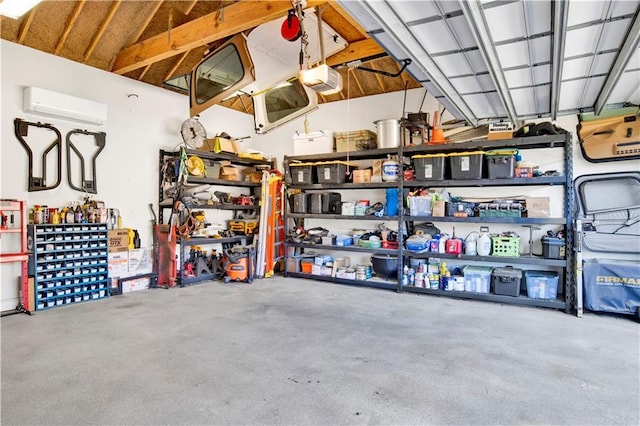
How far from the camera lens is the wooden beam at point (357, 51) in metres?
5.58

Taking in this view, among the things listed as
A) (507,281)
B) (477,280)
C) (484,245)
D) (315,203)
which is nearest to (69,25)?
(315,203)

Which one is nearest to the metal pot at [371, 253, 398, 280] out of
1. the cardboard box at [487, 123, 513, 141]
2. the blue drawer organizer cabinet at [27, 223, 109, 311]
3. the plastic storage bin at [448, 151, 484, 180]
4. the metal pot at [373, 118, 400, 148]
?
the plastic storage bin at [448, 151, 484, 180]

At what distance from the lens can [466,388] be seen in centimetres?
262

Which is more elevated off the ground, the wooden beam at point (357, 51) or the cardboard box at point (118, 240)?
the wooden beam at point (357, 51)

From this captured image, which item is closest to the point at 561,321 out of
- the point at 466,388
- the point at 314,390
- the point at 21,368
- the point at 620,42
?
the point at 466,388

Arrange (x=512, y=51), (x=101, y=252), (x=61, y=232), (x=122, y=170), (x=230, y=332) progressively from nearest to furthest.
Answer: (x=512, y=51), (x=230, y=332), (x=61, y=232), (x=101, y=252), (x=122, y=170)

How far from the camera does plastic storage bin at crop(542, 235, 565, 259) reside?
4.75 meters

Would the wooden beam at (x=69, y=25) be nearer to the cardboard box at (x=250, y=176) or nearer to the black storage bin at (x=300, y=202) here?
the cardboard box at (x=250, y=176)

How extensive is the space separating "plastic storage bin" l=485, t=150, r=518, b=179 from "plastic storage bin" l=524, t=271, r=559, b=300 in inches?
55.7

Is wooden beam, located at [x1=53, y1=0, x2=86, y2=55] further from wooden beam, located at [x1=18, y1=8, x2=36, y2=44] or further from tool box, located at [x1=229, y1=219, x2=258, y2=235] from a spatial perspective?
tool box, located at [x1=229, y1=219, x2=258, y2=235]

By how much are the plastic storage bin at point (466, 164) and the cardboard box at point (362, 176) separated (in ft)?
4.59

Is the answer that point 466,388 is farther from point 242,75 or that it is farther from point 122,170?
point 122,170

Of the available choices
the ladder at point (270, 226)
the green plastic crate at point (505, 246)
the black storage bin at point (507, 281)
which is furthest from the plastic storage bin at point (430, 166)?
the ladder at point (270, 226)

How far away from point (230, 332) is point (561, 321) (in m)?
3.86
